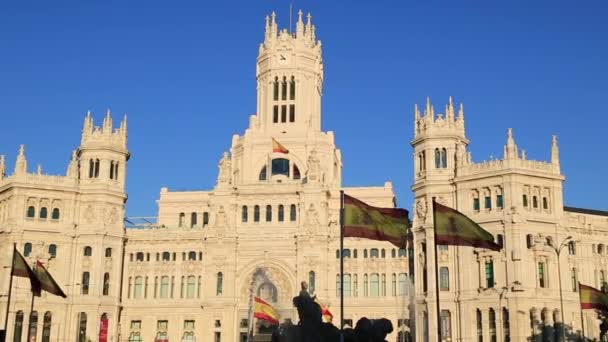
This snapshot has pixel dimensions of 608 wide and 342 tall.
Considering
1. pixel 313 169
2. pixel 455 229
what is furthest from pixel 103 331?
pixel 455 229

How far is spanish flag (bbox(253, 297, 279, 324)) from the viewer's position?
307ft

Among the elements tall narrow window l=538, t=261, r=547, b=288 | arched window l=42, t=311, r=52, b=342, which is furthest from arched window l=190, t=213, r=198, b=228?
tall narrow window l=538, t=261, r=547, b=288

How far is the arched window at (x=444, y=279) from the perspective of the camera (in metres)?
88.9

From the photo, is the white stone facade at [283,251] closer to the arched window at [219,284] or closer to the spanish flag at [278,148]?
the arched window at [219,284]

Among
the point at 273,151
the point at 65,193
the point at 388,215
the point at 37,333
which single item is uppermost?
the point at 273,151

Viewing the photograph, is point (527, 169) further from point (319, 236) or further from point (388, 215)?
point (388, 215)

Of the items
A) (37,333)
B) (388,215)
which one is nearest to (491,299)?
(388,215)

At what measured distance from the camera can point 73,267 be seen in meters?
96.7

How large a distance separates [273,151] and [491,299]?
38374mm

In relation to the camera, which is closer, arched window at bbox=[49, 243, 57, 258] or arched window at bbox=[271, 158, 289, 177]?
arched window at bbox=[49, 243, 57, 258]

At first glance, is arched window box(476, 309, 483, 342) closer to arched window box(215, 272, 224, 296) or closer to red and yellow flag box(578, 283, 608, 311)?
red and yellow flag box(578, 283, 608, 311)

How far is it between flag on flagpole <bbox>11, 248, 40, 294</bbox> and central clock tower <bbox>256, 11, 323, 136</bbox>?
1966 inches

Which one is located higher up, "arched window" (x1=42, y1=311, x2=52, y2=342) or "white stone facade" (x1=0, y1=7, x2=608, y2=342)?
"white stone facade" (x1=0, y1=7, x2=608, y2=342)

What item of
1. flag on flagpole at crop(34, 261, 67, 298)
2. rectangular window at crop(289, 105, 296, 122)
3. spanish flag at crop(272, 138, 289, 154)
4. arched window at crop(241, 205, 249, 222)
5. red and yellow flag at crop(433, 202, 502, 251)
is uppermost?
rectangular window at crop(289, 105, 296, 122)
